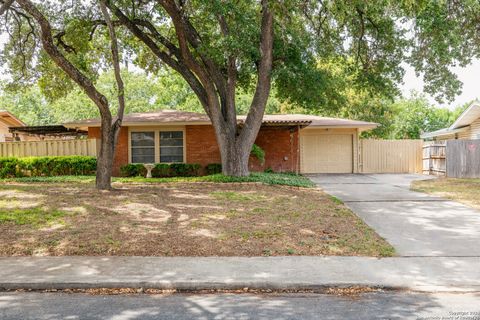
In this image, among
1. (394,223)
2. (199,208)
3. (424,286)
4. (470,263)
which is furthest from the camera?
(199,208)

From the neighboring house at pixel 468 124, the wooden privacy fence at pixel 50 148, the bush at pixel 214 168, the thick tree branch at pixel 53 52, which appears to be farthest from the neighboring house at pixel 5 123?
the neighboring house at pixel 468 124

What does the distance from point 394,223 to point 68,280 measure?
244 inches

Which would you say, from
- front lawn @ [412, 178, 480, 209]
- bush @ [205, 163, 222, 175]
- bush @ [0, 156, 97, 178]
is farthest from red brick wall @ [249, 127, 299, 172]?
bush @ [0, 156, 97, 178]

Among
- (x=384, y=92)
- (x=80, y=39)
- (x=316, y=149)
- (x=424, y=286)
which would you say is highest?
(x=80, y=39)

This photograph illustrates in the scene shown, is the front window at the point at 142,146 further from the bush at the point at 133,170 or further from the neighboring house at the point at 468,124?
the neighboring house at the point at 468,124

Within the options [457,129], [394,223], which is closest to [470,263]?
[394,223]

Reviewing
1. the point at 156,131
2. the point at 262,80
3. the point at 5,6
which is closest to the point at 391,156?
the point at 262,80

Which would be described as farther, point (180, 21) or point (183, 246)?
point (180, 21)

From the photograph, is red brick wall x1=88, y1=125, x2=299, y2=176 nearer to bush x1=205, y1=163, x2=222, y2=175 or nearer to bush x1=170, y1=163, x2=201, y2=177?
bush x1=205, y1=163, x2=222, y2=175

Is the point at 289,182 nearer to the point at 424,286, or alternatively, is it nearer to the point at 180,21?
the point at 180,21

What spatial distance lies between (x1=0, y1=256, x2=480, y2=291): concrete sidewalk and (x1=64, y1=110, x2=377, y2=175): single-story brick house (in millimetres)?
12563

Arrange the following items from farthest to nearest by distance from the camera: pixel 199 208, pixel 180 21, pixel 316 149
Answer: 1. pixel 316 149
2. pixel 180 21
3. pixel 199 208

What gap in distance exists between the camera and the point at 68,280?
4.99 m

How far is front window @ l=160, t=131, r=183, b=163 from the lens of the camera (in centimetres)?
1903
